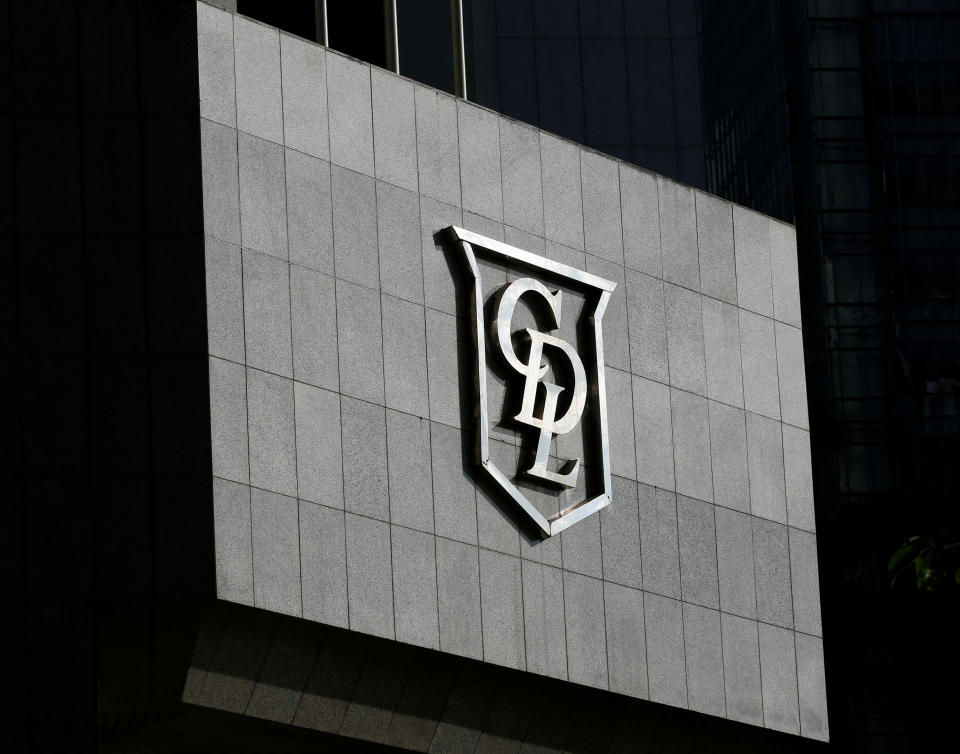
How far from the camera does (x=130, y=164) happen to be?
56.9ft

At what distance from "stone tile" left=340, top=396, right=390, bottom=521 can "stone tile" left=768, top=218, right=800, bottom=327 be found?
24.8 ft

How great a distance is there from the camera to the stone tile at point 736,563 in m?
22.3

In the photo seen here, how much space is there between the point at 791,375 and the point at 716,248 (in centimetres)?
212

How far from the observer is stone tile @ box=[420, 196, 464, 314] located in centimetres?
1955

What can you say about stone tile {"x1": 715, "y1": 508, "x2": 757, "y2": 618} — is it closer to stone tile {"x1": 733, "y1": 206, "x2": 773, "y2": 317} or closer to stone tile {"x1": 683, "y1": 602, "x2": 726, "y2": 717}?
stone tile {"x1": 683, "y1": 602, "x2": 726, "y2": 717}

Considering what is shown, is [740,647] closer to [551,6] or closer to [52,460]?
[52,460]

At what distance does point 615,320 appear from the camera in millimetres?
21625

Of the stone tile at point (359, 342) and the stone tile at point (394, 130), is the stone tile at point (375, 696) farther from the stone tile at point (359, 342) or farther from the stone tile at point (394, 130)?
the stone tile at point (394, 130)

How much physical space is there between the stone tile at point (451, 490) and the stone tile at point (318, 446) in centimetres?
137

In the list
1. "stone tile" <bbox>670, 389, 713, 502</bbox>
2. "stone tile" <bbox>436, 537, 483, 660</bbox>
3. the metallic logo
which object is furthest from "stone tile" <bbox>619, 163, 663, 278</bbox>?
"stone tile" <bbox>436, 537, 483, 660</bbox>

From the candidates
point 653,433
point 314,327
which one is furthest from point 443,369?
point 653,433

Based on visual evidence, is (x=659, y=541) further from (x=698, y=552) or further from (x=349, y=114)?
(x=349, y=114)

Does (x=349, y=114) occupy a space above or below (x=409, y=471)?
above

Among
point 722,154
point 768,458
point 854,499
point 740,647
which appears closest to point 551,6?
→ point 768,458
